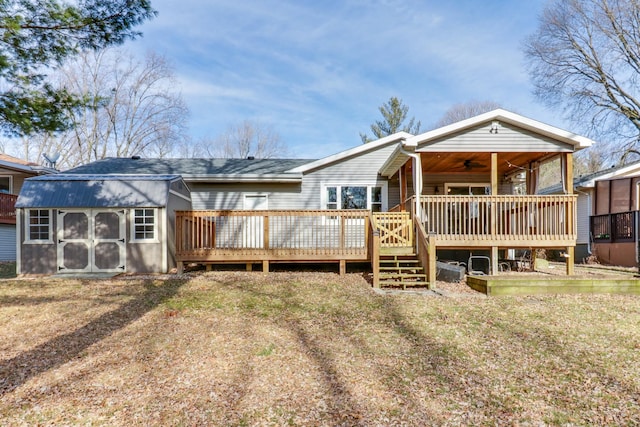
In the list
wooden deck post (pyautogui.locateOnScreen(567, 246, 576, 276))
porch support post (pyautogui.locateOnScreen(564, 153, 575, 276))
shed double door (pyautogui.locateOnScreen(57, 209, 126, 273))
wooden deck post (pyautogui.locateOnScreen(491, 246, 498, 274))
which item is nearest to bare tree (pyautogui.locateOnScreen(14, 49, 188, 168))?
shed double door (pyautogui.locateOnScreen(57, 209, 126, 273))

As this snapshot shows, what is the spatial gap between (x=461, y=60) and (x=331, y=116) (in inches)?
458

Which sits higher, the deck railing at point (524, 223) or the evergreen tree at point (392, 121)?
the evergreen tree at point (392, 121)

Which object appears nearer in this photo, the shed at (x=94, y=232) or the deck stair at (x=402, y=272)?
the deck stair at (x=402, y=272)

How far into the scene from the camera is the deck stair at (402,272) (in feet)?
26.9

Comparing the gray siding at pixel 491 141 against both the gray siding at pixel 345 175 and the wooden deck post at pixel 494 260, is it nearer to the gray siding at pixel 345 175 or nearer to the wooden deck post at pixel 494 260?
the wooden deck post at pixel 494 260

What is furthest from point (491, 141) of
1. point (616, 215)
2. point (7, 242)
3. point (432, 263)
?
point (7, 242)

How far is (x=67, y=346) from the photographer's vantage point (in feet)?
16.1

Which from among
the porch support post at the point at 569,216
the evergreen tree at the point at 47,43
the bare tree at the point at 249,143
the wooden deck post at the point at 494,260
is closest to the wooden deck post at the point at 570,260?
the porch support post at the point at 569,216

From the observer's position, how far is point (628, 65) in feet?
66.8

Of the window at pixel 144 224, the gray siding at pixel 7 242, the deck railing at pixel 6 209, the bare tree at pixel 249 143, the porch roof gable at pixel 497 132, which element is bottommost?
the gray siding at pixel 7 242

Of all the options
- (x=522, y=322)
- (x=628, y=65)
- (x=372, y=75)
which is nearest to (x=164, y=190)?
(x=522, y=322)

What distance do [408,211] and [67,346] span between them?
8.26 metres

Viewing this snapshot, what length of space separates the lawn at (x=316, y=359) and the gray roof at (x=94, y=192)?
2892 millimetres

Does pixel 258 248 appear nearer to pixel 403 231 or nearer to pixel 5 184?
pixel 403 231
